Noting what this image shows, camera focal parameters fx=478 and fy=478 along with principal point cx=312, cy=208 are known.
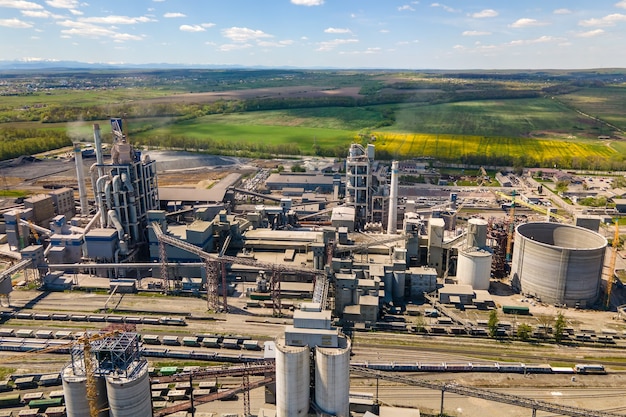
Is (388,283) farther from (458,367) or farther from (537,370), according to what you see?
(537,370)

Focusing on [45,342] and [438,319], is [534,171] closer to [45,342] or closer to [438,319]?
[438,319]

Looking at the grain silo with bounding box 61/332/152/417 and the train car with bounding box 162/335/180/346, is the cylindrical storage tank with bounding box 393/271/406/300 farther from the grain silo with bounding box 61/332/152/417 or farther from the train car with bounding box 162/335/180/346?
the grain silo with bounding box 61/332/152/417

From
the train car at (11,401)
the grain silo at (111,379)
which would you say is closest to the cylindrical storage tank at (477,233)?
the grain silo at (111,379)

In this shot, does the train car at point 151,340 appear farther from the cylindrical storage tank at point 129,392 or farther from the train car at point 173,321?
the cylindrical storage tank at point 129,392

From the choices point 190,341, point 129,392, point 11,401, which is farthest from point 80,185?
point 129,392

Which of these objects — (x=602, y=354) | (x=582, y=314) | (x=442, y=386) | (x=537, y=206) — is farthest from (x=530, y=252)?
(x=537, y=206)

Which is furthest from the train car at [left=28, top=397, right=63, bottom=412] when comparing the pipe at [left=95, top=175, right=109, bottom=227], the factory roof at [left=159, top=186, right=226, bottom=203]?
the factory roof at [left=159, top=186, right=226, bottom=203]
